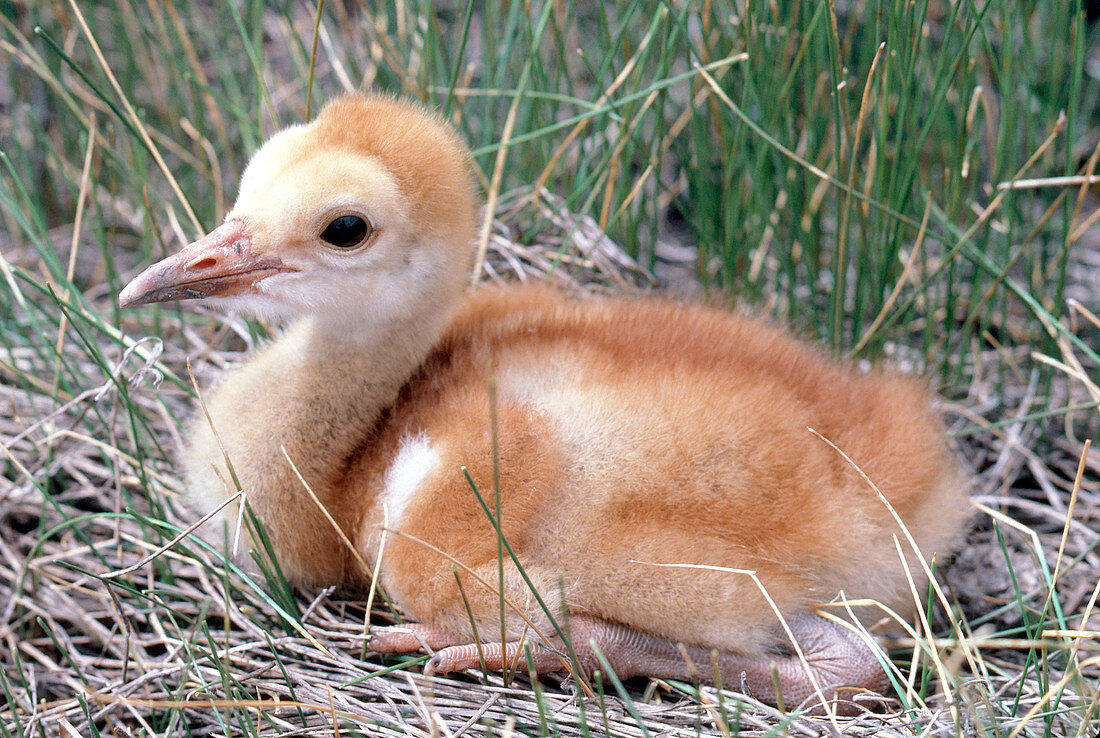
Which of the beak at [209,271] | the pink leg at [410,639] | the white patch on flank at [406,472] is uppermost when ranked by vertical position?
the beak at [209,271]

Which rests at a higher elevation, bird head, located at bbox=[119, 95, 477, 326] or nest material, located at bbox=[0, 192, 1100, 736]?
bird head, located at bbox=[119, 95, 477, 326]

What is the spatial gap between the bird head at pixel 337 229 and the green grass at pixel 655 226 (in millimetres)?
219

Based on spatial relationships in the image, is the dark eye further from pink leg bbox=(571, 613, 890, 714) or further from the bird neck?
pink leg bbox=(571, 613, 890, 714)

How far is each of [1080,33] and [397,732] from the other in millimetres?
1791

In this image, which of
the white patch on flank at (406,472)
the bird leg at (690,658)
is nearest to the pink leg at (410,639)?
the bird leg at (690,658)

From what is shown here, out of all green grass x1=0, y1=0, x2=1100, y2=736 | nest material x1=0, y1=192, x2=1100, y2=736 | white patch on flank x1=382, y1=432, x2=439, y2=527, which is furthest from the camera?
green grass x1=0, y1=0, x2=1100, y2=736

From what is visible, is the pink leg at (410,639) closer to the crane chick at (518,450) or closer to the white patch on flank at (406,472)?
the crane chick at (518,450)

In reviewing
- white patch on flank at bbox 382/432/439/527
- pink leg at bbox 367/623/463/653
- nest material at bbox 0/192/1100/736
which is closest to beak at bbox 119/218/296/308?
nest material at bbox 0/192/1100/736

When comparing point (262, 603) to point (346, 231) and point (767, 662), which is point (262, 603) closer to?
point (346, 231)

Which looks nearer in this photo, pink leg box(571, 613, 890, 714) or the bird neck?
pink leg box(571, 613, 890, 714)

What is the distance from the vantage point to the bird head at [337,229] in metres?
1.56

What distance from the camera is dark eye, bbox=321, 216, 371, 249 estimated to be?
1584 mm

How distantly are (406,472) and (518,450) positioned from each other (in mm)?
200

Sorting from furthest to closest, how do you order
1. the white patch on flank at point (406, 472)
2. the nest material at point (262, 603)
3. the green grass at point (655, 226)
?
1. the green grass at point (655, 226)
2. the white patch on flank at point (406, 472)
3. the nest material at point (262, 603)
